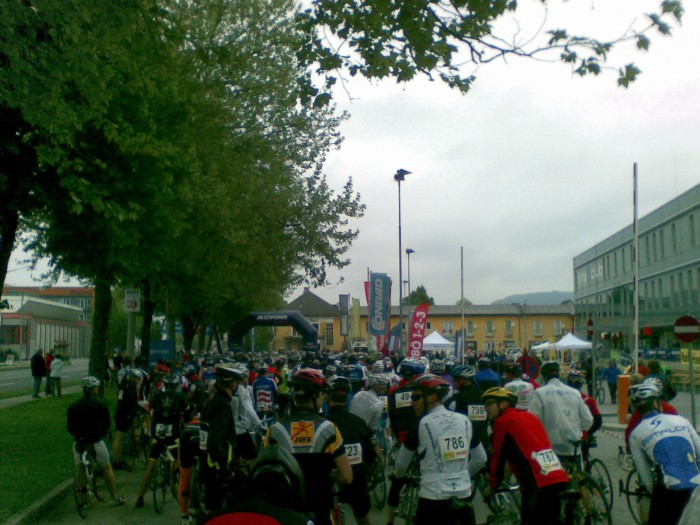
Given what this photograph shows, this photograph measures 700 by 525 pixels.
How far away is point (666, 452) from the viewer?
6.71m

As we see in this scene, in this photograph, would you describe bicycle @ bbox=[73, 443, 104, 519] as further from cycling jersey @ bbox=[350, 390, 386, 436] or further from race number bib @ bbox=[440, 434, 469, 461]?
race number bib @ bbox=[440, 434, 469, 461]

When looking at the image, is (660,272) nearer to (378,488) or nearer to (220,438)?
(378,488)

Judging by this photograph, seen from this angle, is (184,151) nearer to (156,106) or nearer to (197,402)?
(156,106)

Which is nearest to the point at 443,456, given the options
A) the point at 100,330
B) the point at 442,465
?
the point at 442,465

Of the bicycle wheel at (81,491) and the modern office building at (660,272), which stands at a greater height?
the modern office building at (660,272)

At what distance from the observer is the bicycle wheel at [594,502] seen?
908 cm

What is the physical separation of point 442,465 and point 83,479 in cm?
635

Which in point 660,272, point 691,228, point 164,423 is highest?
point 691,228

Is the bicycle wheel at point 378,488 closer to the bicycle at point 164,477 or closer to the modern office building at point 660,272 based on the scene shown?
the bicycle at point 164,477

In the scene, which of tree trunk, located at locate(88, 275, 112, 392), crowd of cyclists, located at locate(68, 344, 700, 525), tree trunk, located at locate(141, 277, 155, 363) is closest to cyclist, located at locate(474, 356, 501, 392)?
crowd of cyclists, located at locate(68, 344, 700, 525)

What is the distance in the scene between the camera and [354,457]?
27.3ft

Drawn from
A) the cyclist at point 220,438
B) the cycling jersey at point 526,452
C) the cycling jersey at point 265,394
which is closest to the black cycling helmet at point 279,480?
the cycling jersey at point 526,452

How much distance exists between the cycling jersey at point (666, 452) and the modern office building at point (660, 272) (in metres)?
38.7

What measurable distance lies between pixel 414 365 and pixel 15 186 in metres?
6.63
